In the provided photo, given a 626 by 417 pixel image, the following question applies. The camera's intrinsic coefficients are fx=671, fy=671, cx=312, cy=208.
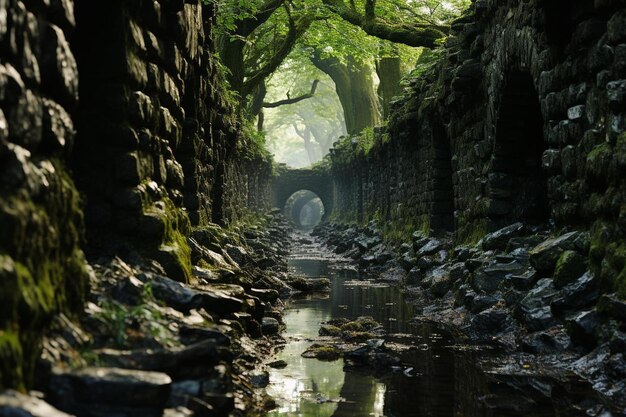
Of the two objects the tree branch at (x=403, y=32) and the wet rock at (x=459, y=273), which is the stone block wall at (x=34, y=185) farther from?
the tree branch at (x=403, y=32)

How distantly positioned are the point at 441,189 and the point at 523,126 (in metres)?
3.71

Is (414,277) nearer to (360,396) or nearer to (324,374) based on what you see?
(324,374)

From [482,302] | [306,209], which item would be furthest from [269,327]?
[306,209]

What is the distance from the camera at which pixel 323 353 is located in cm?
570

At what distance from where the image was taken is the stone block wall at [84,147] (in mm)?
2715

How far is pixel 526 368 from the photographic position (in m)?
5.06

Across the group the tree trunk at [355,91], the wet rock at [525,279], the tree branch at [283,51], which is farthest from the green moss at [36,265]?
the tree trunk at [355,91]

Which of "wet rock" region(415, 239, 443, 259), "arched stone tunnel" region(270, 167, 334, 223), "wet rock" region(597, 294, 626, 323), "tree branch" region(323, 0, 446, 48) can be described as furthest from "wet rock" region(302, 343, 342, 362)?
"arched stone tunnel" region(270, 167, 334, 223)

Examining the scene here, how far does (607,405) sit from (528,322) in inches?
79.3

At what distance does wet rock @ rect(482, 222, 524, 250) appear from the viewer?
27.7 feet

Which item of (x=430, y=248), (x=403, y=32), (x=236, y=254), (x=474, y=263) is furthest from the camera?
(x=403, y=32)

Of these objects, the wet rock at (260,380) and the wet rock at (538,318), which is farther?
the wet rock at (538,318)

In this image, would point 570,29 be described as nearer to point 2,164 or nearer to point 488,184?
point 488,184

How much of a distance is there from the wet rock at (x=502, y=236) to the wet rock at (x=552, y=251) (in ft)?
6.18
